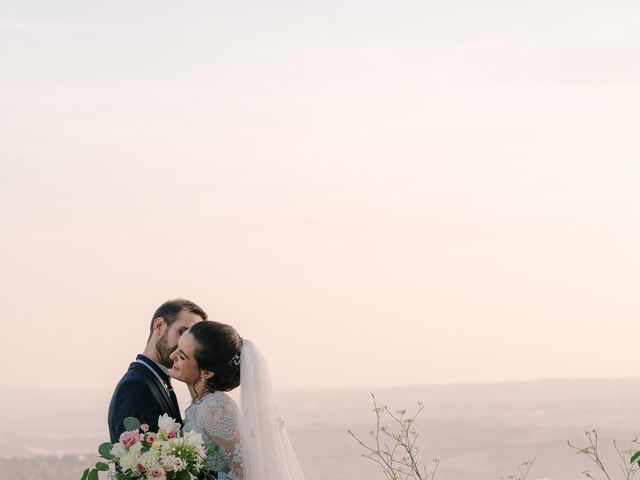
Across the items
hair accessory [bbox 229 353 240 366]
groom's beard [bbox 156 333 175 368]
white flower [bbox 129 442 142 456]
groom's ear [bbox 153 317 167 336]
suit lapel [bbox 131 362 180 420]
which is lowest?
white flower [bbox 129 442 142 456]

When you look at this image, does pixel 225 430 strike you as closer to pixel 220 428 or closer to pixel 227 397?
pixel 220 428

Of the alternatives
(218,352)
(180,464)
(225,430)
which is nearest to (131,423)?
(180,464)

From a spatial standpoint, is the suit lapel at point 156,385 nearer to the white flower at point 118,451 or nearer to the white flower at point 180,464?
the white flower at point 118,451

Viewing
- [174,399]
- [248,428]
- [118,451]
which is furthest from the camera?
[174,399]

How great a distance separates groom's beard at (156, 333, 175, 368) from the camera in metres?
9.43

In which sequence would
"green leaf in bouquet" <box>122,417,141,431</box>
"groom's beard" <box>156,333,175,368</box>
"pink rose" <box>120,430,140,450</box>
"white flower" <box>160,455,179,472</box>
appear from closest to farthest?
1. "white flower" <box>160,455,179,472</box>
2. "pink rose" <box>120,430,140,450</box>
3. "green leaf in bouquet" <box>122,417,141,431</box>
4. "groom's beard" <box>156,333,175,368</box>

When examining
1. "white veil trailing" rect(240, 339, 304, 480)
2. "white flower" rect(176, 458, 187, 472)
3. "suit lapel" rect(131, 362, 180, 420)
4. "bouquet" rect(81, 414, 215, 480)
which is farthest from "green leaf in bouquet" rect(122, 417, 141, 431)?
"white veil trailing" rect(240, 339, 304, 480)

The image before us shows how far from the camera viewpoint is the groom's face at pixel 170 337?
9.45 metres

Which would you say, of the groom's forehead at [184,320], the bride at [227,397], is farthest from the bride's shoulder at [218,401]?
the groom's forehead at [184,320]

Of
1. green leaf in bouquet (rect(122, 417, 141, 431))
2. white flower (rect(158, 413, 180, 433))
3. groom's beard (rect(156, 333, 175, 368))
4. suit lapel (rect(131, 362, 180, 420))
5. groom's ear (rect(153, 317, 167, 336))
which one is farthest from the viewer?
groom's ear (rect(153, 317, 167, 336))

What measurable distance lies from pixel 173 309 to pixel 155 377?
0.58m

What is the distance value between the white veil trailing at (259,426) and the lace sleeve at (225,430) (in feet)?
0.23

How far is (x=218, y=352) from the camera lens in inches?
363

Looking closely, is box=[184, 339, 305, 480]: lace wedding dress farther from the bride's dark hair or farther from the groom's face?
the groom's face
